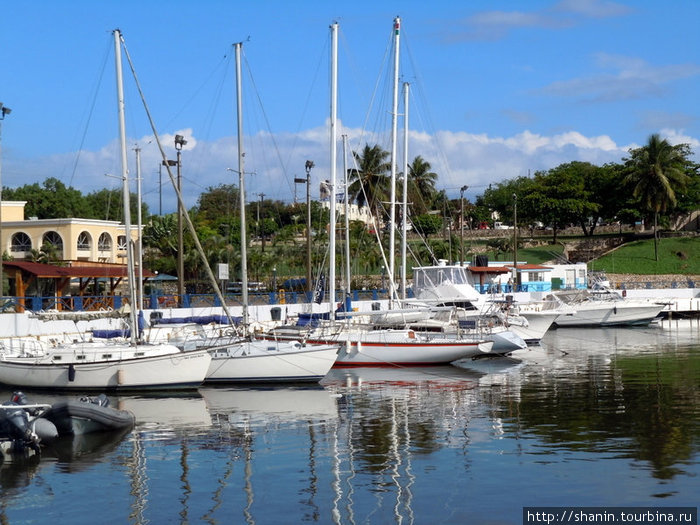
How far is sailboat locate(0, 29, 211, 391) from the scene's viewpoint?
29.8m

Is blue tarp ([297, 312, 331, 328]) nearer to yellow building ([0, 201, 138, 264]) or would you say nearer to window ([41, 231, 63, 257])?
yellow building ([0, 201, 138, 264])

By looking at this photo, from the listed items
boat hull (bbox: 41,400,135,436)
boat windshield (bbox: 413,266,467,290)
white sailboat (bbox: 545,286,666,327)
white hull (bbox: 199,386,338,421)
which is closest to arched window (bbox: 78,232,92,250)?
boat windshield (bbox: 413,266,467,290)

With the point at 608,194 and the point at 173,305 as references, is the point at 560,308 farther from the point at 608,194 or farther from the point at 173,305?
the point at 608,194

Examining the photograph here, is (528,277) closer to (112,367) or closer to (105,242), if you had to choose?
(105,242)

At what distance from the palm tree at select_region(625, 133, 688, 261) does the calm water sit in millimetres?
72562

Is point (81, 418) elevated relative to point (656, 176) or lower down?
lower down

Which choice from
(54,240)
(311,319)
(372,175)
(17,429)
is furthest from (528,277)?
(17,429)

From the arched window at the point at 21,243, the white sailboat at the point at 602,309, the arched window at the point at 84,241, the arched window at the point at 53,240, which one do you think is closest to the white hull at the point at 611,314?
the white sailboat at the point at 602,309

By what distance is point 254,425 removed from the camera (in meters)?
24.7

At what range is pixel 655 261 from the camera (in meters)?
96.5

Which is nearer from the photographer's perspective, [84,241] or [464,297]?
[464,297]

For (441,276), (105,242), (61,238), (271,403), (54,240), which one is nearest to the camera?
(271,403)

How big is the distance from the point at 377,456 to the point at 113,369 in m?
12.8

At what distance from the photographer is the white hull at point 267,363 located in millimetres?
31625
